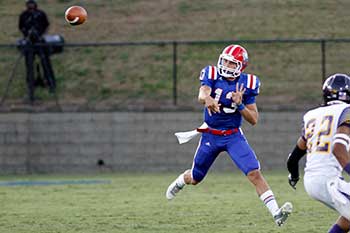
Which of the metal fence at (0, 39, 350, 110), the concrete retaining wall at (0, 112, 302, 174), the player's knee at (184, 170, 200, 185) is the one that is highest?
the player's knee at (184, 170, 200, 185)

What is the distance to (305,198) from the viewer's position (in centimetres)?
1262

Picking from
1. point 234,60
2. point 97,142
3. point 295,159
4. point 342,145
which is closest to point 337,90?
point 342,145

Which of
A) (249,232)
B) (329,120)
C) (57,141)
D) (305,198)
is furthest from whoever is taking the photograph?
(57,141)

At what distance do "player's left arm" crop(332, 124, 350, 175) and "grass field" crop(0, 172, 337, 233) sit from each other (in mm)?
2150

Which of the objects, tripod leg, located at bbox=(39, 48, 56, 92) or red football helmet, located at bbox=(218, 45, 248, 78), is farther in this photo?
tripod leg, located at bbox=(39, 48, 56, 92)

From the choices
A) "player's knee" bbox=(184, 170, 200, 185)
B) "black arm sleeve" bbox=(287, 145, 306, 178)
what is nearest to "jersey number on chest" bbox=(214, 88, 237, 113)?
"player's knee" bbox=(184, 170, 200, 185)

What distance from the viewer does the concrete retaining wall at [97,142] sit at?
17.9 m

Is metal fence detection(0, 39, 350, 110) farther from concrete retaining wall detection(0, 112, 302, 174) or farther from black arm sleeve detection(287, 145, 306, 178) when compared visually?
black arm sleeve detection(287, 145, 306, 178)

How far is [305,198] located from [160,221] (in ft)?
9.98

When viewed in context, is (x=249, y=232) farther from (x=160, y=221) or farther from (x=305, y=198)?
(x=305, y=198)

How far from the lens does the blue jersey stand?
9945 mm

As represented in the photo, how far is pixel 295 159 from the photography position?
8.05 m

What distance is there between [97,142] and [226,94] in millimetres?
8372

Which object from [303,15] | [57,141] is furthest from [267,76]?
[57,141]
